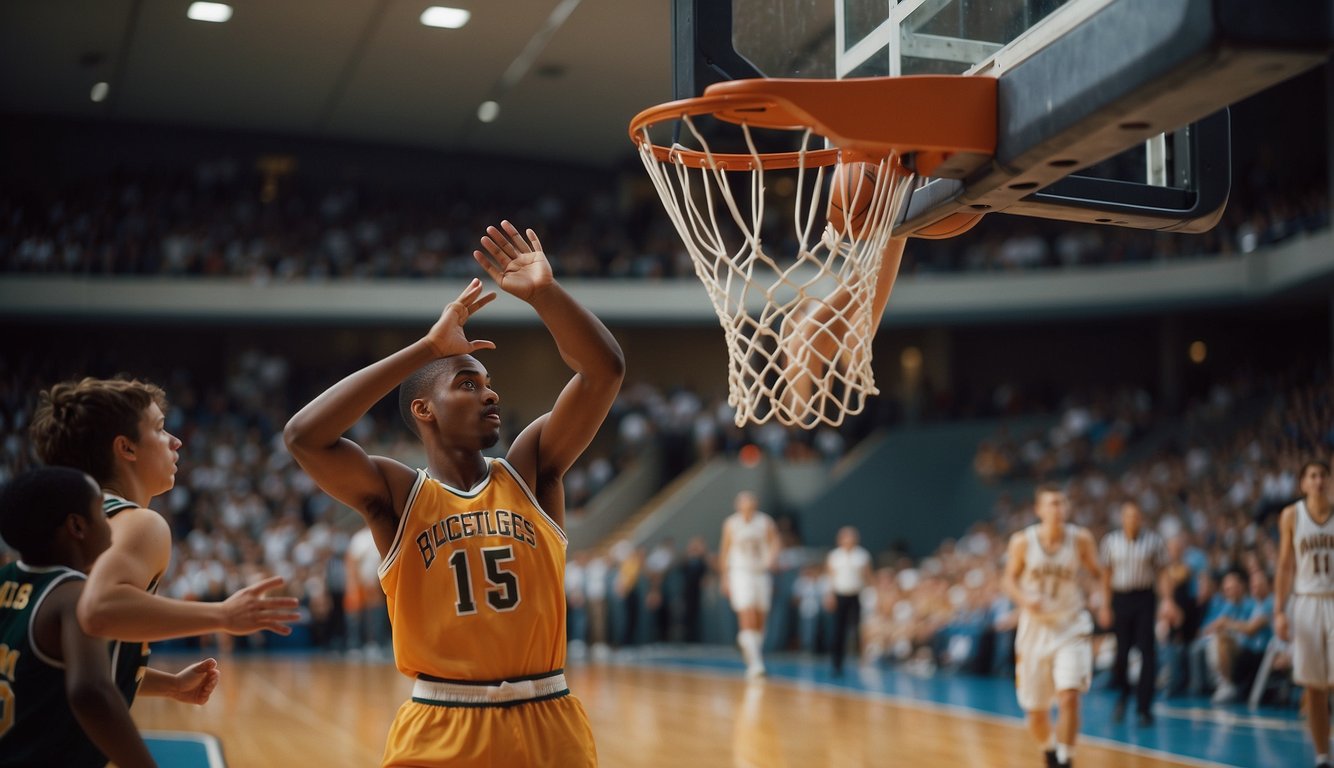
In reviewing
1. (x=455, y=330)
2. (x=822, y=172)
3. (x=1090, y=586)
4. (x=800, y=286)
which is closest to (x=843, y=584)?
(x=1090, y=586)

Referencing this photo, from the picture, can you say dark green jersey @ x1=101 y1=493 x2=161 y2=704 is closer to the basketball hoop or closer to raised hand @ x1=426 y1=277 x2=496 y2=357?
raised hand @ x1=426 y1=277 x2=496 y2=357

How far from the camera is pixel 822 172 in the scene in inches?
172

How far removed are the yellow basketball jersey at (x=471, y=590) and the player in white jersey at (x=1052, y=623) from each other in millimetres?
4513

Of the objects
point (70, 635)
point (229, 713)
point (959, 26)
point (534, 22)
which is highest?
point (534, 22)

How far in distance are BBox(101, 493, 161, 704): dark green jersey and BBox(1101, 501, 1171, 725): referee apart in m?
7.94

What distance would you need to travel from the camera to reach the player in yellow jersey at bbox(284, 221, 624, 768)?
3322mm

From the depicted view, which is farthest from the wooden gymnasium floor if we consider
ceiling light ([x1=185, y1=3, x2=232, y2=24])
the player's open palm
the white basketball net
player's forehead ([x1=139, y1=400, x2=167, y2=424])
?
ceiling light ([x1=185, y1=3, x2=232, y2=24])

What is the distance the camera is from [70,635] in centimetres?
280

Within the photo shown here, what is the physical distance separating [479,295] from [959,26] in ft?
5.90

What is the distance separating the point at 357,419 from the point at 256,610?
516 mm

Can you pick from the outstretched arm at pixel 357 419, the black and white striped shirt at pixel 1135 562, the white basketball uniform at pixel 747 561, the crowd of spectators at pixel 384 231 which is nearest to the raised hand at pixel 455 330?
the outstretched arm at pixel 357 419

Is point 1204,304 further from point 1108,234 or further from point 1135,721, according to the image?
point 1135,721

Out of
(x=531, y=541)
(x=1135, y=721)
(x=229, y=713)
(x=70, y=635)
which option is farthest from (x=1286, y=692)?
(x=70, y=635)

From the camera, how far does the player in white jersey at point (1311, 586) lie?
24.5ft
